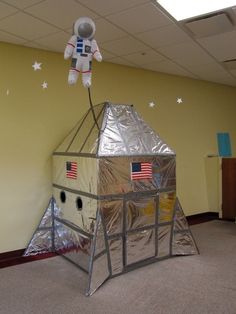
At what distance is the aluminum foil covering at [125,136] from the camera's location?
316 centimetres

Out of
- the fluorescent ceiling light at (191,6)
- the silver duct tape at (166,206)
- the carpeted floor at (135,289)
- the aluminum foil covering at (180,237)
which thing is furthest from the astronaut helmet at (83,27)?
the carpeted floor at (135,289)

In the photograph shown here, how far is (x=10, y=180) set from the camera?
11.8 ft

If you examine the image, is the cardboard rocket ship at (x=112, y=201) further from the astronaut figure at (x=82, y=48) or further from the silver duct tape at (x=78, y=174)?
the astronaut figure at (x=82, y=48)

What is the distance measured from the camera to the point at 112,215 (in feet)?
10.2

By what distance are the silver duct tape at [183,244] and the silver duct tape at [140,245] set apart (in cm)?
33

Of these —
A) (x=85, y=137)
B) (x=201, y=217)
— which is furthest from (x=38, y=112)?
(x=201, y=217)

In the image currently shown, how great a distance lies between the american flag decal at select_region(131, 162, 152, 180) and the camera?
3.28 metres

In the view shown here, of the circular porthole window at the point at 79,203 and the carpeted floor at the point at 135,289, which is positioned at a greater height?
the circular porthole window at the point at 79,203

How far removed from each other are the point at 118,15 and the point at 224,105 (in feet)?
12.7

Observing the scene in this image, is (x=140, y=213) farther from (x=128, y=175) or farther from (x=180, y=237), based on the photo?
(x=180, y=237)

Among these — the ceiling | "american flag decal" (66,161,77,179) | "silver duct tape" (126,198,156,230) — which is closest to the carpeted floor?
"silver duct tape" (126,198,156,230)

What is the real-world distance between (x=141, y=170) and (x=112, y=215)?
59 cm

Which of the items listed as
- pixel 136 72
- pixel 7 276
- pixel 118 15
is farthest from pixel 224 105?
pixel 7 276

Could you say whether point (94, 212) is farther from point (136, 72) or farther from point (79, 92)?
point (136, 72)
